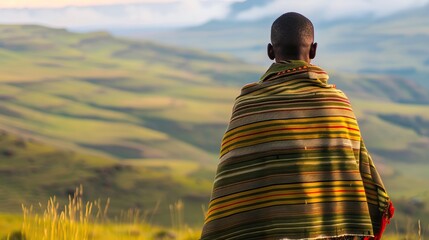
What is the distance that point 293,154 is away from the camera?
5.27 metres

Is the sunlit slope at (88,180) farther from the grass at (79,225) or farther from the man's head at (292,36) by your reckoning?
the man's head at (292,36)

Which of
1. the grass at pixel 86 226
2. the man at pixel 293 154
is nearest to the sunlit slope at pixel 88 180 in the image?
the grass at pixel 86 226

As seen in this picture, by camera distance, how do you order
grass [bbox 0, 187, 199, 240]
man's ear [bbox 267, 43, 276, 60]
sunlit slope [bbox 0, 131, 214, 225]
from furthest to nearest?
sunlit slope [bbox 0, 131, 214, 225] < grass [bbox 0, 187, 199, 240] < man's ear [bbox 267, 43, 276, 60]

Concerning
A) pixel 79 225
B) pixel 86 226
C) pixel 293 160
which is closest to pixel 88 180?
pixel 79 225

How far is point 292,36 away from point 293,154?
0.74 meters

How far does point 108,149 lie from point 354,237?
573 ft

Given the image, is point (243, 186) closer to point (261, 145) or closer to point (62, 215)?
point (261, 145)

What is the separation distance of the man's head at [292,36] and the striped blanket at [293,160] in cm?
7

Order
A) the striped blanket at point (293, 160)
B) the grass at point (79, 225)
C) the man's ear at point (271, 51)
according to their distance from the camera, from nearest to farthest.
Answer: the striped blanket at point (293, 160) < the man's ear at point (271, 51) < the grass at point (79, 225)

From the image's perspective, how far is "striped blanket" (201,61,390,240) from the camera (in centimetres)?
527

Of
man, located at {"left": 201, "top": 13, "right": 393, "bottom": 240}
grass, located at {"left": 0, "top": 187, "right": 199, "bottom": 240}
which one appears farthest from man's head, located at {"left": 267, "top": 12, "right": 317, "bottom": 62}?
grass, located at {"left": 0, "top": 187, "right": 199, "bottom": 240}

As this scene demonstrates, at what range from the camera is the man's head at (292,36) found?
5293 millimetres

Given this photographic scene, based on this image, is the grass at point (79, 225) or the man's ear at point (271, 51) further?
the grass at point (79, 225)

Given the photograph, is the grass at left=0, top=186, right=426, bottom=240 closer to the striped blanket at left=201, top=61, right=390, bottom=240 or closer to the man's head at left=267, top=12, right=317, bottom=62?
the striped blanket at left=201, top=61, right=390, bottom=240
